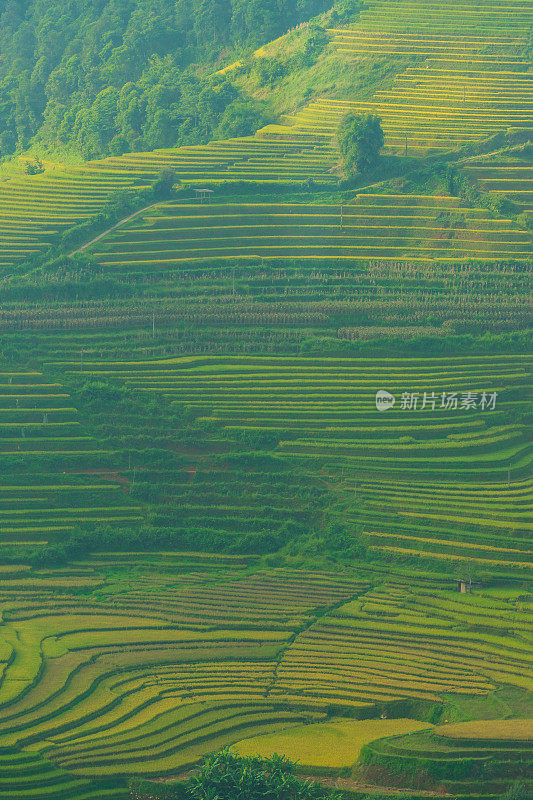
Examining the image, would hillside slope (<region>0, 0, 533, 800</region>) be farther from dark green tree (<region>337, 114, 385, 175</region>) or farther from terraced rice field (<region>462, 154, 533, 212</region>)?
dark green tree (<region>337, 114, 385, 175</region>)

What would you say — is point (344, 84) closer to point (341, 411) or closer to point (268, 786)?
point (341, 411)

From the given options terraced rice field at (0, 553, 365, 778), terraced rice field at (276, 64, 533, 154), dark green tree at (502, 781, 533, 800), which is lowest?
dark green tree at (502, 781, 533, 800)

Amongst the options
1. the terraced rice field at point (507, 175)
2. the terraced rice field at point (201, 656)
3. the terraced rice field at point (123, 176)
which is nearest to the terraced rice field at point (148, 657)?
the terraced rice field at point (201, 656)

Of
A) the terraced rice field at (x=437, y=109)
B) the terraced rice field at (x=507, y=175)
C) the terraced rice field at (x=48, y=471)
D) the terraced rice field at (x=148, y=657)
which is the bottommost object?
the terraced rice field at (x=148, y=657)

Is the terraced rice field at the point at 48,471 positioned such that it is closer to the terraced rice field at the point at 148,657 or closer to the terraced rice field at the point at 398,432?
the terraced rice field at the point at 148,657

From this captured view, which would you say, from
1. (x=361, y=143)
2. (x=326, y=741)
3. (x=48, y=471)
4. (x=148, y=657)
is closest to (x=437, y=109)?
(x=361, y=143)

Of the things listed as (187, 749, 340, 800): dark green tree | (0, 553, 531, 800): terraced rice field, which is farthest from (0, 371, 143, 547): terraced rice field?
(187, 749, 340, 800): dark green tree

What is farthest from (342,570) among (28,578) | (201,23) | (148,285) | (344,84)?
(201,23)
